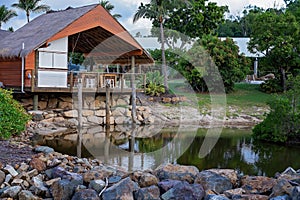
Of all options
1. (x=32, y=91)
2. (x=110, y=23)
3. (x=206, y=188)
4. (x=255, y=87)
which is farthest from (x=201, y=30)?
(x=206, y=188)

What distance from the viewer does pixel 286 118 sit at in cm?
1421

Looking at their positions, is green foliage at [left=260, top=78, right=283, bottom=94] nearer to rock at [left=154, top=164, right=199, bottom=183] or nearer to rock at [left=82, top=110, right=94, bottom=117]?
rock at [left=82, top=110, right=94, bottom=117]

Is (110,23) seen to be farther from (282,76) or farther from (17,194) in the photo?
(282,76)

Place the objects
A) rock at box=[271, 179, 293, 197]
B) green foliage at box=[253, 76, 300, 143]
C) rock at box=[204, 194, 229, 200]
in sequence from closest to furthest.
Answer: rock at box=[271, 179, 293, 197]
rock at box=[204, 194, 229, 200]
green foliage at box=[253, 76, 300, 143]

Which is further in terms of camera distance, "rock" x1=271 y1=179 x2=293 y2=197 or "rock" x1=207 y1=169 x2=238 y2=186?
"rock" x1=207 y1=169 x2=238 y2=186

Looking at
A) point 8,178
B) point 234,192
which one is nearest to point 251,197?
point 234,192

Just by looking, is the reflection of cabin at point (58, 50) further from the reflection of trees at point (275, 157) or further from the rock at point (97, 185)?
the rock at point (97, 185)

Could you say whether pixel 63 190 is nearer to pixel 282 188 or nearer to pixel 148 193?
pixel 148 193

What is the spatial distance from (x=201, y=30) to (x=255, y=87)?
615 cm

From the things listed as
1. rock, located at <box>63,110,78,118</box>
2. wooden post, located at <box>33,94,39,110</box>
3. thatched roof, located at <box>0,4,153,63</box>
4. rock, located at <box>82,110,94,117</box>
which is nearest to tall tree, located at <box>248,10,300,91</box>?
thatched roof, located at <box>0,4,153,63</box>

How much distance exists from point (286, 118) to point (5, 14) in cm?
2737

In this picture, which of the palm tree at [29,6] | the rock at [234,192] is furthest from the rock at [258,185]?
the palm tree at [29,6]

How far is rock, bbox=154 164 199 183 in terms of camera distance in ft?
23.3

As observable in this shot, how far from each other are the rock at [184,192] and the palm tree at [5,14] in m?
31.3
